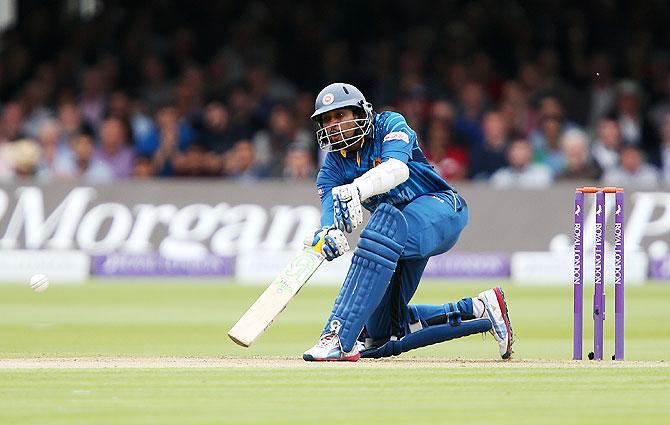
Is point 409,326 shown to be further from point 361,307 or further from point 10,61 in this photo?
point 10,61

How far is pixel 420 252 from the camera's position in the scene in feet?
21.0

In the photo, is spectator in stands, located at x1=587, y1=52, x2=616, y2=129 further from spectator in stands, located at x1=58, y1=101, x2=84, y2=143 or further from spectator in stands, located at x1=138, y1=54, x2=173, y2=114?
spectator in stands, located at x1=58, y1=101, x2=84, y2=143

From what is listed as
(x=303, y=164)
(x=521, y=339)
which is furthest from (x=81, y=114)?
(x=521, y=339)

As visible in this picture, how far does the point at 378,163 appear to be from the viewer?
656 centimetres

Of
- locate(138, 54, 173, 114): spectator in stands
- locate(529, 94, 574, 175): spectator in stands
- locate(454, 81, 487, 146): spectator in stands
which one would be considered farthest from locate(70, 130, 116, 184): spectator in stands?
locate(529, 94, 574, 175): spectator in stands

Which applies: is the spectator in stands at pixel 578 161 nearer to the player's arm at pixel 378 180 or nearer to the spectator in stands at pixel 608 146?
the spectator in stands at pixel 608 146

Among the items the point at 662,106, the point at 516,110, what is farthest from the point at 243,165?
the point at 662,106

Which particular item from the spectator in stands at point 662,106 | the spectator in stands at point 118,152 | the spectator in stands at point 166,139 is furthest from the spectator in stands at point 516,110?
the spectator in stands at point 118,152

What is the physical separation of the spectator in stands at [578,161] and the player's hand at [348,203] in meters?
7.24

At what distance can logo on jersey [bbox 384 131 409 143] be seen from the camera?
21.0 feet

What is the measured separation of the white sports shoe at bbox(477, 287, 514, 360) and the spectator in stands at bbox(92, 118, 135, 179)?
7.51 metres

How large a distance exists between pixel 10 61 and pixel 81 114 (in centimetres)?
120

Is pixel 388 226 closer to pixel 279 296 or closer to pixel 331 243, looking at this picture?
pixel 331 243

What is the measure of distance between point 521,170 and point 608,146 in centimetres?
87
